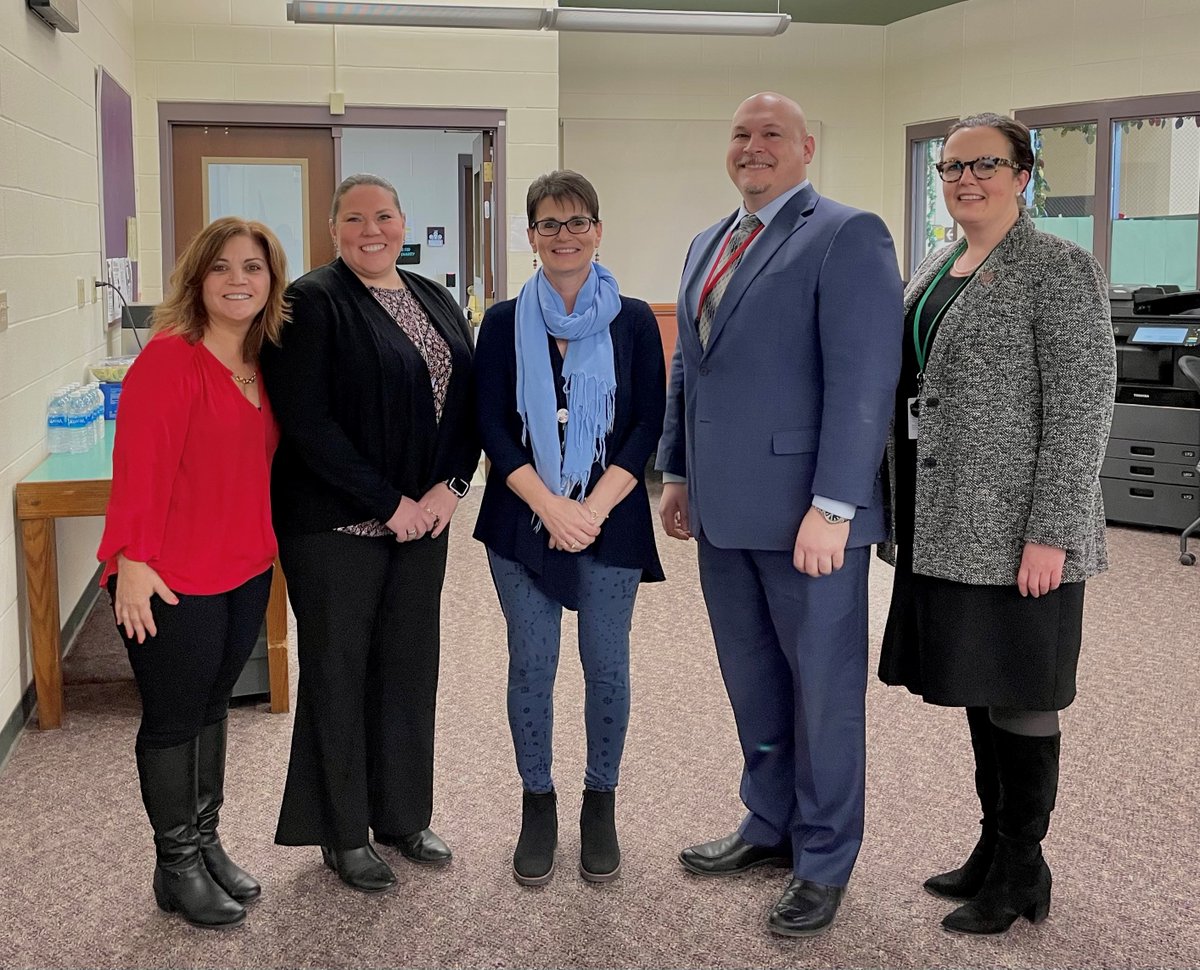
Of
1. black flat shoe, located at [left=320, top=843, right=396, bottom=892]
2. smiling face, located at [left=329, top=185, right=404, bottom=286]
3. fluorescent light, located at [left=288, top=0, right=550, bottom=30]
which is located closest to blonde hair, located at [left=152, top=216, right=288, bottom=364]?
smiling face, located at [left=329, top=185, right=404, bottom=286]

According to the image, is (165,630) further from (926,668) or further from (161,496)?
(926,668)

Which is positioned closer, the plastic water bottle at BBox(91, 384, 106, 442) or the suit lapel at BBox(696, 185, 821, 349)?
the suit lapel at BBox(696, 185, 821, 349)

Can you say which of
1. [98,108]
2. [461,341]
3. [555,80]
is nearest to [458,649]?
[461,341]

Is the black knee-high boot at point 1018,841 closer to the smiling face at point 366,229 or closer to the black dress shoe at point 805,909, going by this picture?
the black dress shoe at point 805,909

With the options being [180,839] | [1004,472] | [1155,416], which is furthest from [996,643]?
[1155,416]

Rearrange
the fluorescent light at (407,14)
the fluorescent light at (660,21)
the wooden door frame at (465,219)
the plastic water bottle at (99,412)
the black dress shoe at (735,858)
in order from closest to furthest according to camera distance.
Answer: the black dress shoe at (735,858)
the plastic water bottle at (99,412)
the fluorescent light at (407,14)
the fluorescent light at (660,21)
the wooden door frame at (465,219)

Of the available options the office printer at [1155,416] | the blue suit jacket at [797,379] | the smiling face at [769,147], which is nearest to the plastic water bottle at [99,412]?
the blue suit jacket at [797,379]

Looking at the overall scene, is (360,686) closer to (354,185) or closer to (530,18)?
(354,185)

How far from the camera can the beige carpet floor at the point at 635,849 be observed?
91.6 inches

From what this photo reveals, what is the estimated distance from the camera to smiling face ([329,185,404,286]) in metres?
2.38

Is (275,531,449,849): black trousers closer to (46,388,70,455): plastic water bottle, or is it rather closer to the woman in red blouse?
the woman in red blouse

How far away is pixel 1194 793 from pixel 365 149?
29.2 feet

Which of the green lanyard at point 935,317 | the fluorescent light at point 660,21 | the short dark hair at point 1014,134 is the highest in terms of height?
the fluorescent light at point 660,21

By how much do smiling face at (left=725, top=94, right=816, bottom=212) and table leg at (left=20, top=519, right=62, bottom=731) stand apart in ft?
7.37
